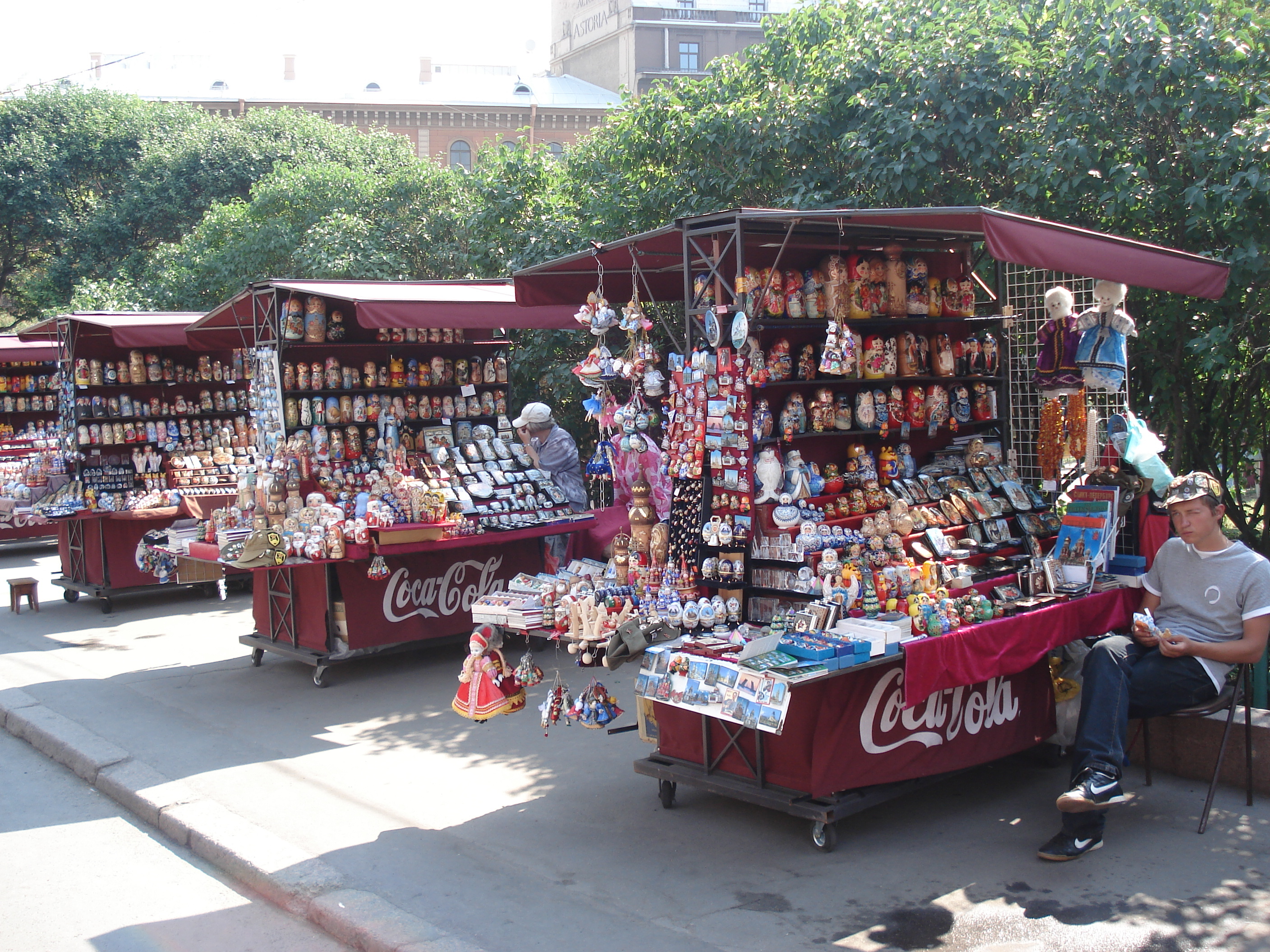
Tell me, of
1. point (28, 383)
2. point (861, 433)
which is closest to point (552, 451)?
point (861, 433)

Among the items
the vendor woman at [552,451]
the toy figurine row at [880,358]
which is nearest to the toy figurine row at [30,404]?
the vendor woman at [552,451]

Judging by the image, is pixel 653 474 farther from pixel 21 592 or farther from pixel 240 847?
pixel 21 592

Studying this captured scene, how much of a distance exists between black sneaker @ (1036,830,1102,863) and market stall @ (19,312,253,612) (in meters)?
8.63

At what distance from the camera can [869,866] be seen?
14.3 feet

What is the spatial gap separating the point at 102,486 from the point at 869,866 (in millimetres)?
9451

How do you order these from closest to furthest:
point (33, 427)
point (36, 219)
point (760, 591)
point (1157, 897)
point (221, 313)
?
point (1157, 897), point (760, 591), point (221, 313), point (33, 427), point (36, 219)

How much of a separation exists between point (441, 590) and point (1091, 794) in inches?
212

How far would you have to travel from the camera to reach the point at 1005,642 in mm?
4723

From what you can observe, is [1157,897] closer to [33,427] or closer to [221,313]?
[221,313]

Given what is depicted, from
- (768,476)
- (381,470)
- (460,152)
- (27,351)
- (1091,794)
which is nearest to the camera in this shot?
(1091,794)

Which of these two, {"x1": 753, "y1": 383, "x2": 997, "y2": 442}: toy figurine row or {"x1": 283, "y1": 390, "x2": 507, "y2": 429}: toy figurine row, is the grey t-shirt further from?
{"x1": 283, "y1": 390, "x2": 507, "y2": 429}: toy figurine row

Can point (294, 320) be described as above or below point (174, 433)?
above

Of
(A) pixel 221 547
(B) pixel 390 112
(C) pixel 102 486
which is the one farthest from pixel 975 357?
(B) pixel 390 112

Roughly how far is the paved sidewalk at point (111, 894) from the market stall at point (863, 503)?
1862 millimetres
